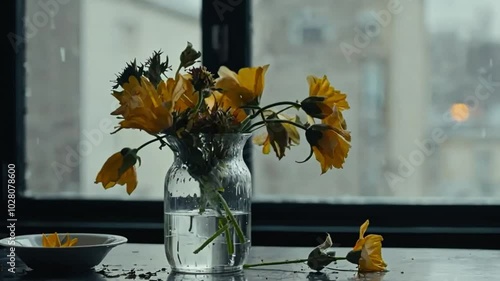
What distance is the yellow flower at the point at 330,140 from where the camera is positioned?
1.33 metres

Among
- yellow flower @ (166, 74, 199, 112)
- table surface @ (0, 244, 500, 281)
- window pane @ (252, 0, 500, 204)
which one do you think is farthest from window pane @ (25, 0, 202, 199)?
yellow flower @ (166, 74, 199, 112)

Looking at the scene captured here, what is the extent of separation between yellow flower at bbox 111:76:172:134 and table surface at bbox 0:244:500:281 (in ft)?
0.88

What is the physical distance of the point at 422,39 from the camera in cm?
245

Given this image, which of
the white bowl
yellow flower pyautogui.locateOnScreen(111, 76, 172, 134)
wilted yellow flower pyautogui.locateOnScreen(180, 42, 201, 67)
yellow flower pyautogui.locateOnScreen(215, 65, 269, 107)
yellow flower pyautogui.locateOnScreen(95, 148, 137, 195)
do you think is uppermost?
wilted yellow flower pyautogui.locateOnScreen(180, 42, 201, 67)

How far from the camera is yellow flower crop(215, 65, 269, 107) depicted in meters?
1.36

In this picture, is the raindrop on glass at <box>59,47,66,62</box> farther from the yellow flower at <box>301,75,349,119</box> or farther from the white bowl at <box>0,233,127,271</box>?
the yellow flower at <box>301,75,349,119</box>

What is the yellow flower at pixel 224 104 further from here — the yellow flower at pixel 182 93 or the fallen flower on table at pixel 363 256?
the fallen flower on table at pixel 363 256

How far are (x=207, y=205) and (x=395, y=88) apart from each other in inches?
49.2

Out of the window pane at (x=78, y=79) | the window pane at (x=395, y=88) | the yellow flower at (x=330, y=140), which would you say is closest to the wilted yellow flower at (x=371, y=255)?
the yellow flower at (x=330, y=140)

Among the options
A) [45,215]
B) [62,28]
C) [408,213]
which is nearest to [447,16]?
[408,213]

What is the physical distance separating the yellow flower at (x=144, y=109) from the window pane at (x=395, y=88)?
48.7 inches

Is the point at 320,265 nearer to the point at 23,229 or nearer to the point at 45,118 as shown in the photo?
the point at 23,229

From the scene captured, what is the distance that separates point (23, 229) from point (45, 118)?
1.25 feet

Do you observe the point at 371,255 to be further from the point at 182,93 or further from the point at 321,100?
the point at 182,93
